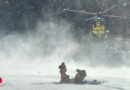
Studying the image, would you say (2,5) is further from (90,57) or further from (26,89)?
(26,89)

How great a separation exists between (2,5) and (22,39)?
8290 mm

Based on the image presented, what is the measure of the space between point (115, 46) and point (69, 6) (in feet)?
41.3

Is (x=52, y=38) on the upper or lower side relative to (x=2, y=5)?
lower

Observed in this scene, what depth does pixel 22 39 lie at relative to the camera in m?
39.7

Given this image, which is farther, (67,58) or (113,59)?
(67,58)

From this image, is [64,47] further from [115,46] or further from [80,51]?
[115,46]

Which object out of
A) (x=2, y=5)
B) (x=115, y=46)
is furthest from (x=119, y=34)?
(x=2, y=5)

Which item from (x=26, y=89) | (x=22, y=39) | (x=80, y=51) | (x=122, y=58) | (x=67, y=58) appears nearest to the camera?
(x=26, y=89)

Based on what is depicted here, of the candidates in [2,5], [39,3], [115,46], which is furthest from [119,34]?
[2,5]

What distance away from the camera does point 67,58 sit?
32.2 m

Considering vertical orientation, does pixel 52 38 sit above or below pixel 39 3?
below

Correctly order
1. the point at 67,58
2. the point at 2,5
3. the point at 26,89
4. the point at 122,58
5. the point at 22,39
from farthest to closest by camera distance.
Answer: the point at 2,5
the point at 22,39
the point at 67,58
the point at 122,58
the point at 26,89

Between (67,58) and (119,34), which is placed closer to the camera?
(67,58)

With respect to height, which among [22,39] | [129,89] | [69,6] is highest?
[69,6]
